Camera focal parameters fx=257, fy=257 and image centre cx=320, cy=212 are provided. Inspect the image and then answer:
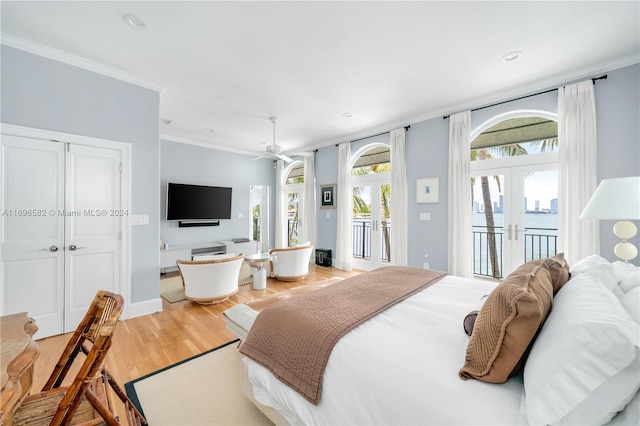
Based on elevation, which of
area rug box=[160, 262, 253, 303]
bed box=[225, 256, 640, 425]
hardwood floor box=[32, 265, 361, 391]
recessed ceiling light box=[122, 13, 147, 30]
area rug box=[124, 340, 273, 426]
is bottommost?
area rug box=[124, 340, 273, 426]

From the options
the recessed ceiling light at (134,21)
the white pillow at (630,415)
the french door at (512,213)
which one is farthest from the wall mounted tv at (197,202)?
the white pillow at (630,415)

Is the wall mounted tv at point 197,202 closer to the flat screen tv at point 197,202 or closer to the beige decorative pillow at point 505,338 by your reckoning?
the flat screen tv at point 197,202

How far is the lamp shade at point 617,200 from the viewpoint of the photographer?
70.4 inches

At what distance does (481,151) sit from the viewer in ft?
13.1

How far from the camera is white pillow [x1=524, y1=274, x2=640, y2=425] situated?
0.70 m

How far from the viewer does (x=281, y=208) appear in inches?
288

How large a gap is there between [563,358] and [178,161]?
6521mm

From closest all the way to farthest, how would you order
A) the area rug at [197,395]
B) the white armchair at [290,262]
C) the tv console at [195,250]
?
1. the area rug at [197,395]
2. the white armchair at [290,262]
3. the tv console at [195,250]

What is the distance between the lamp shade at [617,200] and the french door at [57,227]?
462 cm

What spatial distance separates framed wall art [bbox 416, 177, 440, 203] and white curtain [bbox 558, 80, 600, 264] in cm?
152

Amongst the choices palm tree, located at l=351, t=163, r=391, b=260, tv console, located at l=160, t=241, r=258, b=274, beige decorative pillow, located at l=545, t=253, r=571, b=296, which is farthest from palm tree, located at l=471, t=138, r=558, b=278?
tv console, located at l=160, t=241, r=258, b=274

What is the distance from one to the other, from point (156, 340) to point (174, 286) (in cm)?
202

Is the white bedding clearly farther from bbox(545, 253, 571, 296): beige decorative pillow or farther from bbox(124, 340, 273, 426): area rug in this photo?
bbox(545, 253, 571, 296): beige decorative pillow

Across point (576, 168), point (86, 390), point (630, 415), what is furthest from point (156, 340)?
point (576, 168)
